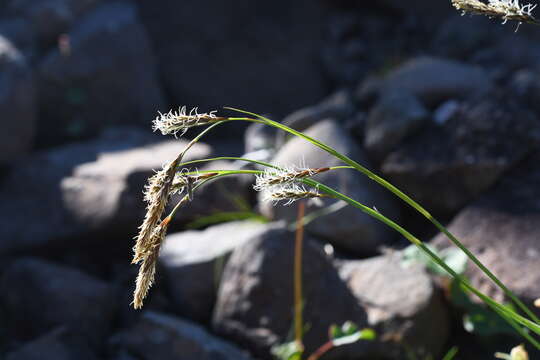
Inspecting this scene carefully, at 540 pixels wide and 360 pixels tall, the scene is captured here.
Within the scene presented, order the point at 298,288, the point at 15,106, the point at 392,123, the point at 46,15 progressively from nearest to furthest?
the point at 298,288, the point at 392,123, the point at 15,106, the point at 46,15

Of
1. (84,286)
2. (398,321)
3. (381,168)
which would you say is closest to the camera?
(398,321)

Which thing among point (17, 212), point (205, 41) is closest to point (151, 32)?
point (205, 41)

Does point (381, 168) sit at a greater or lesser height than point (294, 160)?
lesser

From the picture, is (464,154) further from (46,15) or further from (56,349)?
(46,15)

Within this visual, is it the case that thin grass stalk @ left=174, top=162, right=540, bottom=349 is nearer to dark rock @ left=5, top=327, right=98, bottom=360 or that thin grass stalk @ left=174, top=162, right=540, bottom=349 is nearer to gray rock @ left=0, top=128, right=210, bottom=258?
dark rock @ left=5, top=327, right=98, bottom=360

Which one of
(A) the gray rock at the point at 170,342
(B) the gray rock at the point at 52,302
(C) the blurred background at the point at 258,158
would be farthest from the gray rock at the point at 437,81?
(B) the gray rock at the point at 52,302

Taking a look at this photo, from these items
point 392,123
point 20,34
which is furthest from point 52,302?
point 20,34

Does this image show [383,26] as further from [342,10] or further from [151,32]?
[151,32]
